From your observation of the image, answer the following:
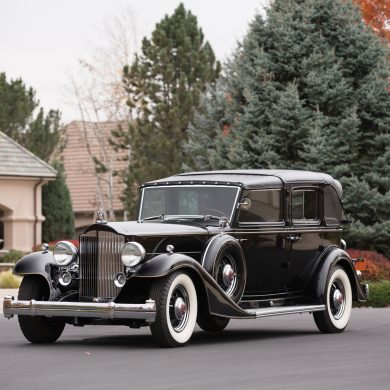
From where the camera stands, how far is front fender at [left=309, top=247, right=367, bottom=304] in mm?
14305

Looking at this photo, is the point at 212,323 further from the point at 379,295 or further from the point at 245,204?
the point at 379,295

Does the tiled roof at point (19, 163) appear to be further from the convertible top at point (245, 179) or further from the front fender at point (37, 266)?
the front fender at point (37, 266)

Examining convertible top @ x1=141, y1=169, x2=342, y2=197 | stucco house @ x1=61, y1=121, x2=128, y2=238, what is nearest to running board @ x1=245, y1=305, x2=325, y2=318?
convertible top @ x1=141, y1=169, x2=342, y2=197

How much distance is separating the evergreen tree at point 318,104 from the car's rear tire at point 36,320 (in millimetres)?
11738

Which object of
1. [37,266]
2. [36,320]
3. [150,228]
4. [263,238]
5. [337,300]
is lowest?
[36,320]

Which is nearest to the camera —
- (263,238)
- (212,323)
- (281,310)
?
(281,310)

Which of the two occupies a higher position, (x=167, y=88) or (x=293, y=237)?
(x=167, y=88)

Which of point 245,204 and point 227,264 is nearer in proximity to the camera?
point 227,264

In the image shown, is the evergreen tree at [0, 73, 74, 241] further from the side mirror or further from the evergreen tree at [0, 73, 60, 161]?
the side mirror

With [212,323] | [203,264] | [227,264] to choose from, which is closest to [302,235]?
[212,323]

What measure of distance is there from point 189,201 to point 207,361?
3.51 meters

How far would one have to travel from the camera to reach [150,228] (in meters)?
12.8

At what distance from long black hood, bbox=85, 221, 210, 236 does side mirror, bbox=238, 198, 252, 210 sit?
79 cm

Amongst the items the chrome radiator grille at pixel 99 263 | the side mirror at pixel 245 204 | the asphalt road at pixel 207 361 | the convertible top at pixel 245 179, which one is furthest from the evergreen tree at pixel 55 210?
the chrome radiator grille at pixel 99 263
